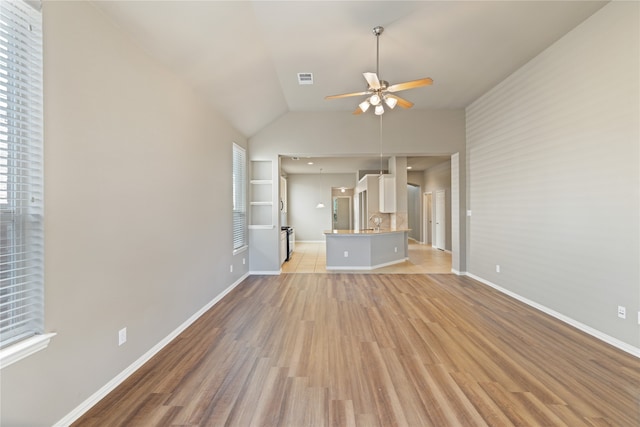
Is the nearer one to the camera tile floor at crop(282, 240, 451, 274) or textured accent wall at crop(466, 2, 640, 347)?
textured accent wall at crop(466, 2, 640, 347)

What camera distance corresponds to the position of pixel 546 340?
2.70m

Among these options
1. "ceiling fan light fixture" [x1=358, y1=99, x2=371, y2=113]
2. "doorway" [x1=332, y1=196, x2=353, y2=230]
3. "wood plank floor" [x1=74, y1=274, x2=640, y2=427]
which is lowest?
"wood plank floor" [x1=74, y1=274, x2=640, y2=427]

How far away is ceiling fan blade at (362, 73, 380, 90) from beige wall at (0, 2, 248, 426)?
2.10 metres

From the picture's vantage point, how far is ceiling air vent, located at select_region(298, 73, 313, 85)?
4.03 metres

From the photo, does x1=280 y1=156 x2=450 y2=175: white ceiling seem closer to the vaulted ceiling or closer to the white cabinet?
the white cabinet

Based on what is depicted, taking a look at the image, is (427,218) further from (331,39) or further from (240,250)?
(331,39)

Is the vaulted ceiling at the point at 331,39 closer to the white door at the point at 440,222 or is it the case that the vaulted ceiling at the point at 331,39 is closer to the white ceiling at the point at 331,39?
the white ceiling at the point at 331,39

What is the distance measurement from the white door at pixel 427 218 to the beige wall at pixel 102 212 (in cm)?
946

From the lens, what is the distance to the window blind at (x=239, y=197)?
4.91 m

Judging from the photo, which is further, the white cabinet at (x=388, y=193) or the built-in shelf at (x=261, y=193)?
the white cabinet at (x=388, y=193)

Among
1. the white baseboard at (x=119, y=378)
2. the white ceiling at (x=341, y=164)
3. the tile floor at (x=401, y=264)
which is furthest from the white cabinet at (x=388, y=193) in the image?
the white baseboard at (x=119, y=378)

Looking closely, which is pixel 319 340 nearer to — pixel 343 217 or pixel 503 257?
pixel 503 257

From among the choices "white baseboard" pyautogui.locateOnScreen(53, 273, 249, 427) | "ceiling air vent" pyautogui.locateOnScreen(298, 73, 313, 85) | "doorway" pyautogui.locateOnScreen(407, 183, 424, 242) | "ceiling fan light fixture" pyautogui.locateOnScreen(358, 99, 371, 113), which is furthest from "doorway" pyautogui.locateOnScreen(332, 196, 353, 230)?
"white baseboard" pyautogui.locateOnScreen(53, 273, 249, 427)

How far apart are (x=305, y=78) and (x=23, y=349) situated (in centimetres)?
417
